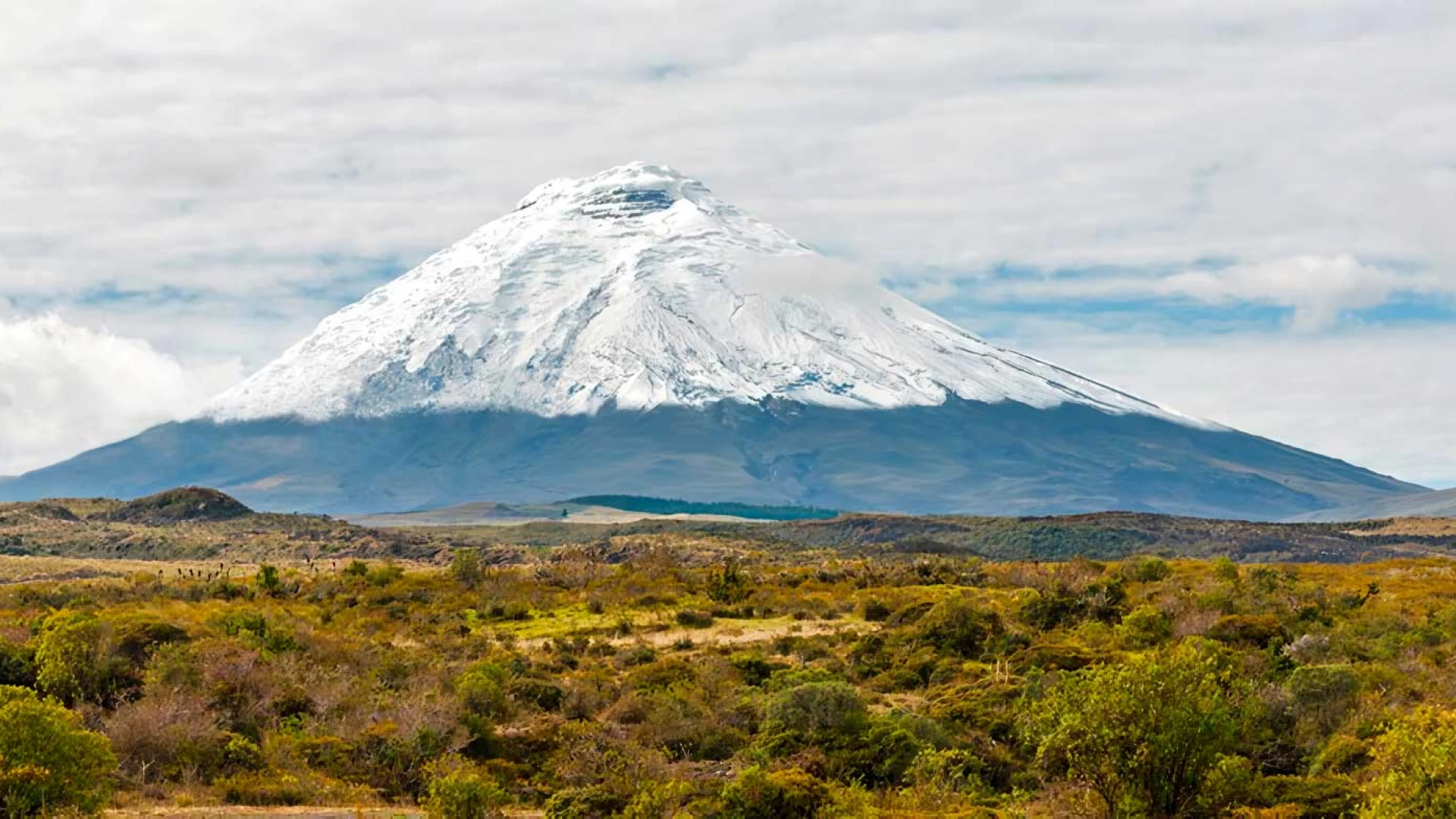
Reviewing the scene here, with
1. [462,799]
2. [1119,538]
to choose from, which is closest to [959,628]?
[462,799]

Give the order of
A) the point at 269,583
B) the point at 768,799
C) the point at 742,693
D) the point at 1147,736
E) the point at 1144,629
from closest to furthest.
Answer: the point at 768,799 → the point at 1147,736 → the point at 742,693 → the point at 1144,629 → the point at 269,583

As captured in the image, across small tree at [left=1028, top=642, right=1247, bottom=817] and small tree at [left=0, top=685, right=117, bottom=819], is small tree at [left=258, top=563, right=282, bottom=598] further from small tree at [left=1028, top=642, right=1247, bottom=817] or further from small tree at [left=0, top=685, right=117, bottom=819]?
small tree at [left=1028, top=642, right=1247, bottom=817]

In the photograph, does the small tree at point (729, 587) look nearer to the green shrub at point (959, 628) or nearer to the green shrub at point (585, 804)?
the green shrub at point (959, 628)

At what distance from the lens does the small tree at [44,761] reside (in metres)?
21.2

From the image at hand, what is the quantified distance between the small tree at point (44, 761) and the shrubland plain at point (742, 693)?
0.04 meters

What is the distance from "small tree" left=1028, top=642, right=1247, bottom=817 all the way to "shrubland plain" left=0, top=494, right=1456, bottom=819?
4 cm

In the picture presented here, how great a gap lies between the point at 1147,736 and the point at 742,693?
1446 centimetres

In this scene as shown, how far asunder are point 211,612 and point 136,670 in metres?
12.2

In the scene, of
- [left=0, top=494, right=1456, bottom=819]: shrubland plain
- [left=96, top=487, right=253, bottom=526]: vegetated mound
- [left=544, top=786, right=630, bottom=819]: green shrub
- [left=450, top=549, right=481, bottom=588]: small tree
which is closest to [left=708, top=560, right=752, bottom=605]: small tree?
[left=0, top=494, right=1456, bottom=819]: shrubland plain

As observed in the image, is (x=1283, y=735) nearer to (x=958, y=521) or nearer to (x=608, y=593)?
(x=608, y=593)

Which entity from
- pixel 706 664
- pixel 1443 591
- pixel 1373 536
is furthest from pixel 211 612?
pixel 1373 536

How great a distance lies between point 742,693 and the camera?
119 ft

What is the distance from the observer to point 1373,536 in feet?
493

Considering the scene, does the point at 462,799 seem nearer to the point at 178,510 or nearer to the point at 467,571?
the point at 467,571
